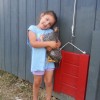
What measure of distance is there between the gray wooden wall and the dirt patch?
107 mm

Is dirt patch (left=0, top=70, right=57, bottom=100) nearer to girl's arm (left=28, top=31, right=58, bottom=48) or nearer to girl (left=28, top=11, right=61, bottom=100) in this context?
girl (left=28, top=11, right=61, bottom=100)

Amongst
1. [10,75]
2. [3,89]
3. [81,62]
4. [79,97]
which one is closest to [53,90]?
[79,97]

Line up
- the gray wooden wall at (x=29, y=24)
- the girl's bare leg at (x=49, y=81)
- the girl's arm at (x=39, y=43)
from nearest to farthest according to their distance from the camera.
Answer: the gray wooden wall at (x=29, y=24), the girl's arm at (x=39, y=43), the girl's bare leg at (x=49, y=81)

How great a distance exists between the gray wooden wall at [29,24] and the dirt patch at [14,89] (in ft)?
0.35

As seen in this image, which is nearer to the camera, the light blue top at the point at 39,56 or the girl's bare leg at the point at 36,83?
the light blue top at the point at 39,56

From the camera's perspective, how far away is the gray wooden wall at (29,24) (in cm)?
244

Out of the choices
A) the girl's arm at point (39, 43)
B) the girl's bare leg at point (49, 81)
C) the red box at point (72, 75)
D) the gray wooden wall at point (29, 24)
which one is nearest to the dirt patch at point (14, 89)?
the gray wooden wall at point (29, 24)

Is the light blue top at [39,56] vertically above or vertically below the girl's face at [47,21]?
below

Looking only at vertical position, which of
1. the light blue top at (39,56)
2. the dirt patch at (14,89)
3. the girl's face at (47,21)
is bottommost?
the dirt patch at (14,89)

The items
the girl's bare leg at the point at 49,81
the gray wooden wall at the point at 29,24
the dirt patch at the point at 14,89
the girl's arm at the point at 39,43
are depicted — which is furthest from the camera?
the dirt patch at the point at 14,89

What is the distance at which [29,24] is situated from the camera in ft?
10.8

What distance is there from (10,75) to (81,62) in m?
1.71

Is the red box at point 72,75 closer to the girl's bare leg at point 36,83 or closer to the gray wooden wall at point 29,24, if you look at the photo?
the gray wooden wall at point 29,24

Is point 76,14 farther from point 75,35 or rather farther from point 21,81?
point 21,81
